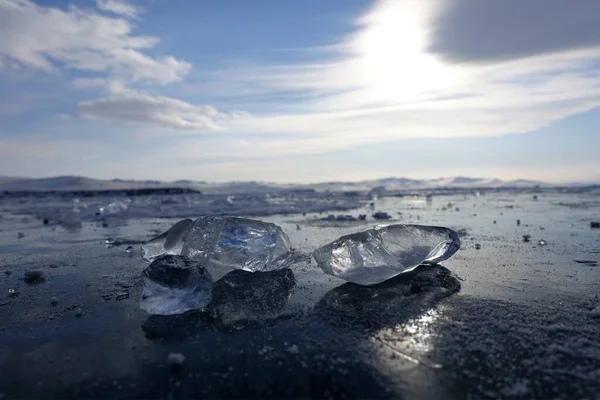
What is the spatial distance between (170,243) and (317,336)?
2.22 metres

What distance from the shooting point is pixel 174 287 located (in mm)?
2672

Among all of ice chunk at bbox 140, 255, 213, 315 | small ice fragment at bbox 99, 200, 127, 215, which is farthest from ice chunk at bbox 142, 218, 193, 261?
small ice fragment at bbox 99, 200, 127, 215

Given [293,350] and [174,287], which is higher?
[174,287]

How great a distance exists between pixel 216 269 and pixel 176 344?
52.7 inches

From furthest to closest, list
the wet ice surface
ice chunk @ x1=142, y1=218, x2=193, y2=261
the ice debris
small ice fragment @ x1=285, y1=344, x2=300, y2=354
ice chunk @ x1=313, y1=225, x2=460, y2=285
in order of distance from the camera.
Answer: ice chunk @ x1=142, y1=218, x2=193, y2=261 → the ice debris → ice chunk @ x1=313, y1=225, x2=460, y2=285 → small ice fragment @ x1=285, y1=344, x2=300, y2=354 → the wet ice surface

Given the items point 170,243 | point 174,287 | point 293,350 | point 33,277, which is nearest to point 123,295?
point 174,287

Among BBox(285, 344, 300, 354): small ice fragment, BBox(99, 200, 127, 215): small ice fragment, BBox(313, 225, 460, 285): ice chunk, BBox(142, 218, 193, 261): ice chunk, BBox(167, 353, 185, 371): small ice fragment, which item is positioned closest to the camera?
BBox(167, 353, 185, 371): small ice fragment

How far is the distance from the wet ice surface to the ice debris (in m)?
0.14

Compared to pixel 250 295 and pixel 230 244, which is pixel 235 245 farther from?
pixel 250 295

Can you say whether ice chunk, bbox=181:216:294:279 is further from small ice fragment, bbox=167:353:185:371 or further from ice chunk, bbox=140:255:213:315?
small ice fragment, bbox=167:353:185:371

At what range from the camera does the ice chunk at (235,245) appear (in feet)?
11.2

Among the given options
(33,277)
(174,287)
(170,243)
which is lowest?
(33,277)

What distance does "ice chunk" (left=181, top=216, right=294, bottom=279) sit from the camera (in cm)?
341

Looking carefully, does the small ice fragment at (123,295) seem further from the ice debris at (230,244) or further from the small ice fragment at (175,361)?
the small ice fragment at (175,361)
